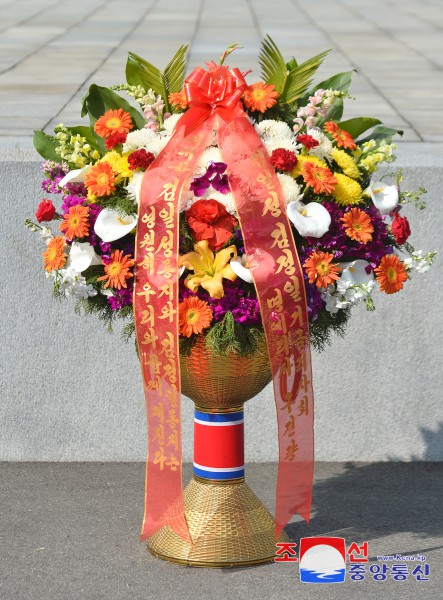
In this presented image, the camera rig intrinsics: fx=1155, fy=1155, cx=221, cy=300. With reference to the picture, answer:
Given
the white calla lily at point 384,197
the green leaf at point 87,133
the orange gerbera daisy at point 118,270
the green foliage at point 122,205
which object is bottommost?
the orange gerbera daisy at point 118,270

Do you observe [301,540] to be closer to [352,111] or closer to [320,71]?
[352,111]

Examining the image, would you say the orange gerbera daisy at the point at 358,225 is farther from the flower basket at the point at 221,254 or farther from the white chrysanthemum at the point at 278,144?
the white chrysanthemum at the point at 278,144

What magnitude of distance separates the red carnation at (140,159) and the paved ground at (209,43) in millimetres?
1868

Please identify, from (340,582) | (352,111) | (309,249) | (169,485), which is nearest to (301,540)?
(340,582)

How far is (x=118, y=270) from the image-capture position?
4.10 meters

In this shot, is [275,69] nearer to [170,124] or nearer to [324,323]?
[170,124]

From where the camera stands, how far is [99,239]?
4227 millimetres

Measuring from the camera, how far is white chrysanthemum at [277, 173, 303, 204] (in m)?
4.14

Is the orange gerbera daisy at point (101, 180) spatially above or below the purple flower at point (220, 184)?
below

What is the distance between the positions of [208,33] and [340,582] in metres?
9.43

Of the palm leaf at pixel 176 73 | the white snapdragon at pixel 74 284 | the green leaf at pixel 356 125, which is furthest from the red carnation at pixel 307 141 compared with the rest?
the white snapdragon at pixel 74 284

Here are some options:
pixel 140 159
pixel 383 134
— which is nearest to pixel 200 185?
pixel 140 159

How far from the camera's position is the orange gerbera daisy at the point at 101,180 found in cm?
416

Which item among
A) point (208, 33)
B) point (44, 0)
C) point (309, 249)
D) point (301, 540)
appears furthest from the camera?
point (44, 0)
